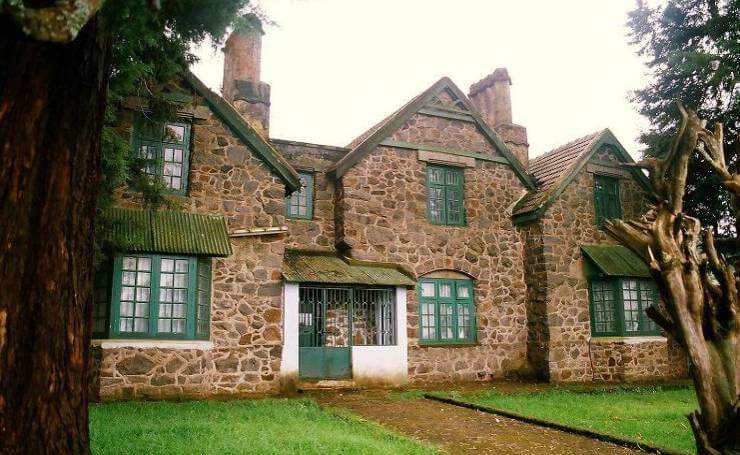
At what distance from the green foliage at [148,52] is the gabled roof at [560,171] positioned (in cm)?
967

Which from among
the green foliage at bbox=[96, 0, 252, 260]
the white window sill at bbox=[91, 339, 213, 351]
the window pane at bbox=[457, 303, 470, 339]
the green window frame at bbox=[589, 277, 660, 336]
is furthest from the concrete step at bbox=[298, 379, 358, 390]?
the green window frame at bbox=[589, 277, 660, 336]

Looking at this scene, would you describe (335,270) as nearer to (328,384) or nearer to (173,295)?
(328,384)

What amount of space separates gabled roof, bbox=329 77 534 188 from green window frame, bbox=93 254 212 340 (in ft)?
16.1

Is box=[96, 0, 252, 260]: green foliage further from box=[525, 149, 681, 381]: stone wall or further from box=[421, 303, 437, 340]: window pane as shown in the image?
box=[525, 149, 681, 381]: stone wall

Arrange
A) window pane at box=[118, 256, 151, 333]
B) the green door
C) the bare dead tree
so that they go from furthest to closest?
the green door, window pane at box=[118, 256, 151, 333], the bare dead tree

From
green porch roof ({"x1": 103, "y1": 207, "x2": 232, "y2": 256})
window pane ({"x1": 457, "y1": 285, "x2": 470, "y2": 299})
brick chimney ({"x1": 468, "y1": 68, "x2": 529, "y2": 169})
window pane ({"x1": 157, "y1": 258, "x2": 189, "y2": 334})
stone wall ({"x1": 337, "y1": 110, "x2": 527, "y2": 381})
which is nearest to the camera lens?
green porch roof ({"x1": 103, "y1": 207, "x2": 232, "y2": 256})

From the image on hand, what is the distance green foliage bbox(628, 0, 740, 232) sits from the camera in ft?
53.6

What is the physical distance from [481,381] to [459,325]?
153cm

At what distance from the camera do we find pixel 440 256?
1571cm

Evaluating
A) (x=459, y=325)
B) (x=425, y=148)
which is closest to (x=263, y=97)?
(x=425, y=148)

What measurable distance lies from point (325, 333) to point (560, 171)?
8.40m

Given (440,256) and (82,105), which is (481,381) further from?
(82,105)

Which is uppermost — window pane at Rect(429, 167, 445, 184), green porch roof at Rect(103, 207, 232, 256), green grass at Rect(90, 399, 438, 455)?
window pane at Rect(429, 167, 445, 184)

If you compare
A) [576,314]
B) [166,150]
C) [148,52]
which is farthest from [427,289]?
[148,52]
